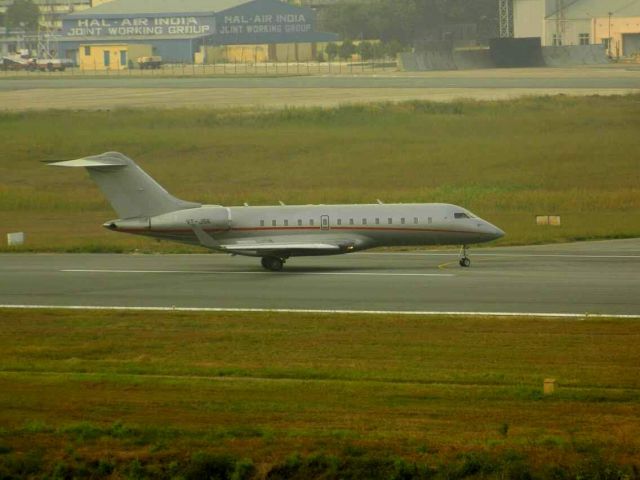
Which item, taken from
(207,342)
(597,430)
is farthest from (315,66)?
(597,430)

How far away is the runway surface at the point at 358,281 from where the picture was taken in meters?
34.6

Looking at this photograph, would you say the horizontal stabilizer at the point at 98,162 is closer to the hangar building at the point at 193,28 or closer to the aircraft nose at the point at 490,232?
the aircraft nose at the point at 490,232

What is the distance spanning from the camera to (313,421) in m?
20.9

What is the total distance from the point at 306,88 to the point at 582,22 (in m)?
56.9

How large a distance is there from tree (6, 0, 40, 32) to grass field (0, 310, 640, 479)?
171976 mm

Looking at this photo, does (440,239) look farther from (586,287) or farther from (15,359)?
(15,359)

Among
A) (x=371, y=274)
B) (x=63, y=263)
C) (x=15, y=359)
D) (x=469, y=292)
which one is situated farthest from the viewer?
(x=63, y=263)

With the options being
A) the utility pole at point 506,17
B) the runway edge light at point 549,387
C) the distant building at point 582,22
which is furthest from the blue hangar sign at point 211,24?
the runway edge light at point 549,387

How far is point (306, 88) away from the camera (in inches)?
4087

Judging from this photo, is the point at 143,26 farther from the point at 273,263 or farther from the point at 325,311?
the point at 325,311

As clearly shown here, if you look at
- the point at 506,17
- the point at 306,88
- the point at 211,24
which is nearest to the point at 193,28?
the point at 211,24

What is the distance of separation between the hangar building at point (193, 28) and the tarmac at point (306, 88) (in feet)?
122

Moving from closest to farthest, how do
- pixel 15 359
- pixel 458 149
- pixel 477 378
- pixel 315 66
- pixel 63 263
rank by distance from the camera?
pixel 477 378, pixel 15 359, pixel 63 263, pixel 458 149, pixel 315 66

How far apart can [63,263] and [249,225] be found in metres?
7.39
